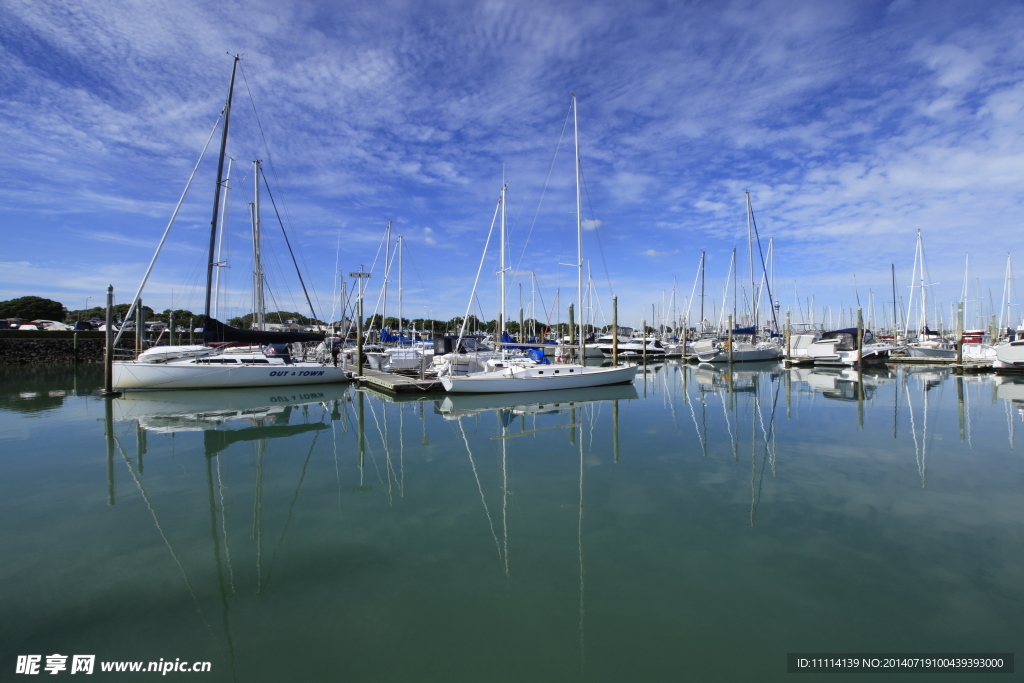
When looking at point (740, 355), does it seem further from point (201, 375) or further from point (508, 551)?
point (508, 551)

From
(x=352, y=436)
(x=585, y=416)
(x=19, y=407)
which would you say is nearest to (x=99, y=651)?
(x=352, y=436)

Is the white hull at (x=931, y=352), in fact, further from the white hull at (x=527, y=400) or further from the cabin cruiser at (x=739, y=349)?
the white hull at (x=527, y=400)

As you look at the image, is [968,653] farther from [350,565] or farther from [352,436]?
[352,436]

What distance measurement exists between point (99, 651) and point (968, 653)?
315 inches

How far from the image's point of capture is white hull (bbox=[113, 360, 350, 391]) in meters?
22.6

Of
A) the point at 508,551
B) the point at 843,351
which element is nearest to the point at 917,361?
the point at 843,351

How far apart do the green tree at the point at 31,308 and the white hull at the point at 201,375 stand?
249 feet

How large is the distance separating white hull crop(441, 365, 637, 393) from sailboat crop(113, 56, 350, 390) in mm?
8663

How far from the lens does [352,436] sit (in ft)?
46.6

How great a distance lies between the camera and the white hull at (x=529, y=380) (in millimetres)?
21828

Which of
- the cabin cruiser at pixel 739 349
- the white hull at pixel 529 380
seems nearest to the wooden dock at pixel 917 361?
the cabin cruiser at pixel 739 349

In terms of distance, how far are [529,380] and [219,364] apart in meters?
15.0

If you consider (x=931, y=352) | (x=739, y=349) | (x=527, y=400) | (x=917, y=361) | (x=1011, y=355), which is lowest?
(x=527, y=400)

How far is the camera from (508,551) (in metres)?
6.56
